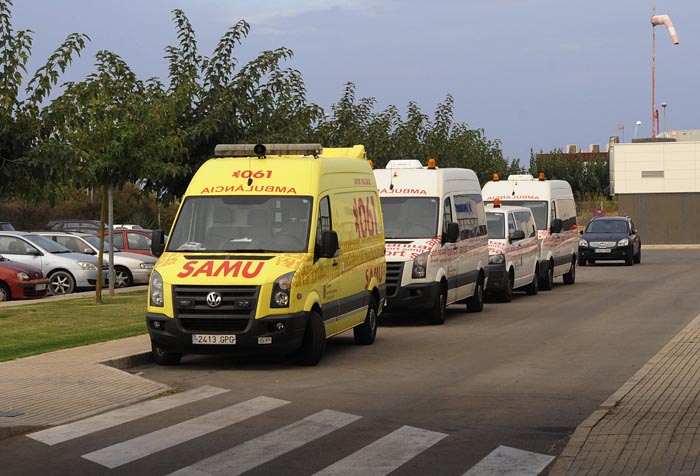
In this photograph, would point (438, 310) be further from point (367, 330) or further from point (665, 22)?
point (665, 22)

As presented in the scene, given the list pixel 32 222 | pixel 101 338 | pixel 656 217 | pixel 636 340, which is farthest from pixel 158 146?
pixel 656 217

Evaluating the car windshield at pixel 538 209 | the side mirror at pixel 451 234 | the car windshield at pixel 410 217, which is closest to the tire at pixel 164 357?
the car windshield at pixel 410 217

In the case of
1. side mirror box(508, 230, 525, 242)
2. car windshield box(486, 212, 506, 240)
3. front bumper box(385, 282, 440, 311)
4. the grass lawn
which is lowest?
the grass lawn

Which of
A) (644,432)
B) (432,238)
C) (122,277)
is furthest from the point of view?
(122,277)

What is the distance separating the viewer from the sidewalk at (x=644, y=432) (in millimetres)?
8484

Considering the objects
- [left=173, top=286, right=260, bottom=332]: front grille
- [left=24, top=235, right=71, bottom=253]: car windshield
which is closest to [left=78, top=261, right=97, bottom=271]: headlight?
[left=24, top=235, right=71, bottom=253]: car windshield

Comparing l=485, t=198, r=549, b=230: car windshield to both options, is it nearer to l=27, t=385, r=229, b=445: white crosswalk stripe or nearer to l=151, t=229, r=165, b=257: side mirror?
l=151, t=229, r=165, b=257: side mirror

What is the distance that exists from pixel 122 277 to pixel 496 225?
988 cm

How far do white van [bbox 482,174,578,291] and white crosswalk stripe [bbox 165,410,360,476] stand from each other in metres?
19.2

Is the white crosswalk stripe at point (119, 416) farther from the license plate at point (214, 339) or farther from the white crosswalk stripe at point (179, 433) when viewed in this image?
the license plate at point (214, 339)

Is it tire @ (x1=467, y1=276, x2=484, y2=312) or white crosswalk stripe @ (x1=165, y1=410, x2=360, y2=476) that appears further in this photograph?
tire @ (x1=467, y1=276, x2=484, y2=312)

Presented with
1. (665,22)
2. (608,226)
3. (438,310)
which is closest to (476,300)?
(438,310)

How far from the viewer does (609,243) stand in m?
43.8

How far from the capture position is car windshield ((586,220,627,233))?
4497 cm
